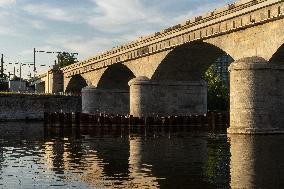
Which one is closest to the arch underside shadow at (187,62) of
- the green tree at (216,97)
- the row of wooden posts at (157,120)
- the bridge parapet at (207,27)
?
the bridge parapet at (207,27)

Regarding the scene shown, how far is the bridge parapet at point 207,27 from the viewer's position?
3130cm

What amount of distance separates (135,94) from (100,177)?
3455 centimetres

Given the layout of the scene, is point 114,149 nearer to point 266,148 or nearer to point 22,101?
point 266,148

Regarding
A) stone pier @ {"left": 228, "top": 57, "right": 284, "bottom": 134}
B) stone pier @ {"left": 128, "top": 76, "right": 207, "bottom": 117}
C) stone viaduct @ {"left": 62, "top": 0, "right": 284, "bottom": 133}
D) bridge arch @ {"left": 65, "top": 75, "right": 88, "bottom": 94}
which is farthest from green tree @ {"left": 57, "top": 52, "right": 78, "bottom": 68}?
stone pier @ {"left": 228, "top": 57, "right": 284, "bottom": 134}

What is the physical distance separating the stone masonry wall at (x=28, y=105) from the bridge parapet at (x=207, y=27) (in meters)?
20.4

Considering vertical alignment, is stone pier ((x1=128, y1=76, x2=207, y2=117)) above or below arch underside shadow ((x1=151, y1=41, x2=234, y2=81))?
below

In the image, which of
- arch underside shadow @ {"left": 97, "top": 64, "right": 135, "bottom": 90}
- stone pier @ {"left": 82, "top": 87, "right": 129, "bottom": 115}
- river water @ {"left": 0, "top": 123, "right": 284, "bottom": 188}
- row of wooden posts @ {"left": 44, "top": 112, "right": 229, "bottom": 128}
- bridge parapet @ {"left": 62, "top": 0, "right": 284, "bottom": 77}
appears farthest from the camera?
stone pier @ {"left": 82, "top": 87, "right": 129, "bottom": 115}

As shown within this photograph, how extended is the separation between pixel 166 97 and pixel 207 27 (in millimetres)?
14387

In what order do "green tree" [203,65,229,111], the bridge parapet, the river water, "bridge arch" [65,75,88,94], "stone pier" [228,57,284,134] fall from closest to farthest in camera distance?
the river water
"stone pier" [228,57,284,134]
the bridge parapet
"bridge arch" [65,75,88,94]
"green tree" [203,65,229,111]

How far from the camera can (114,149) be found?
25.9m

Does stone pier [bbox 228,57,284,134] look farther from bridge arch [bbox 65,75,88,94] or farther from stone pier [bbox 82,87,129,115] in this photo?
bridge arch [bbox 65,75,88,94]

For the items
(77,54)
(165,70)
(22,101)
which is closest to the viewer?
(165,70)

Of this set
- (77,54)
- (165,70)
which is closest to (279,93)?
(165,70)

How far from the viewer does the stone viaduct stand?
1227 inches
